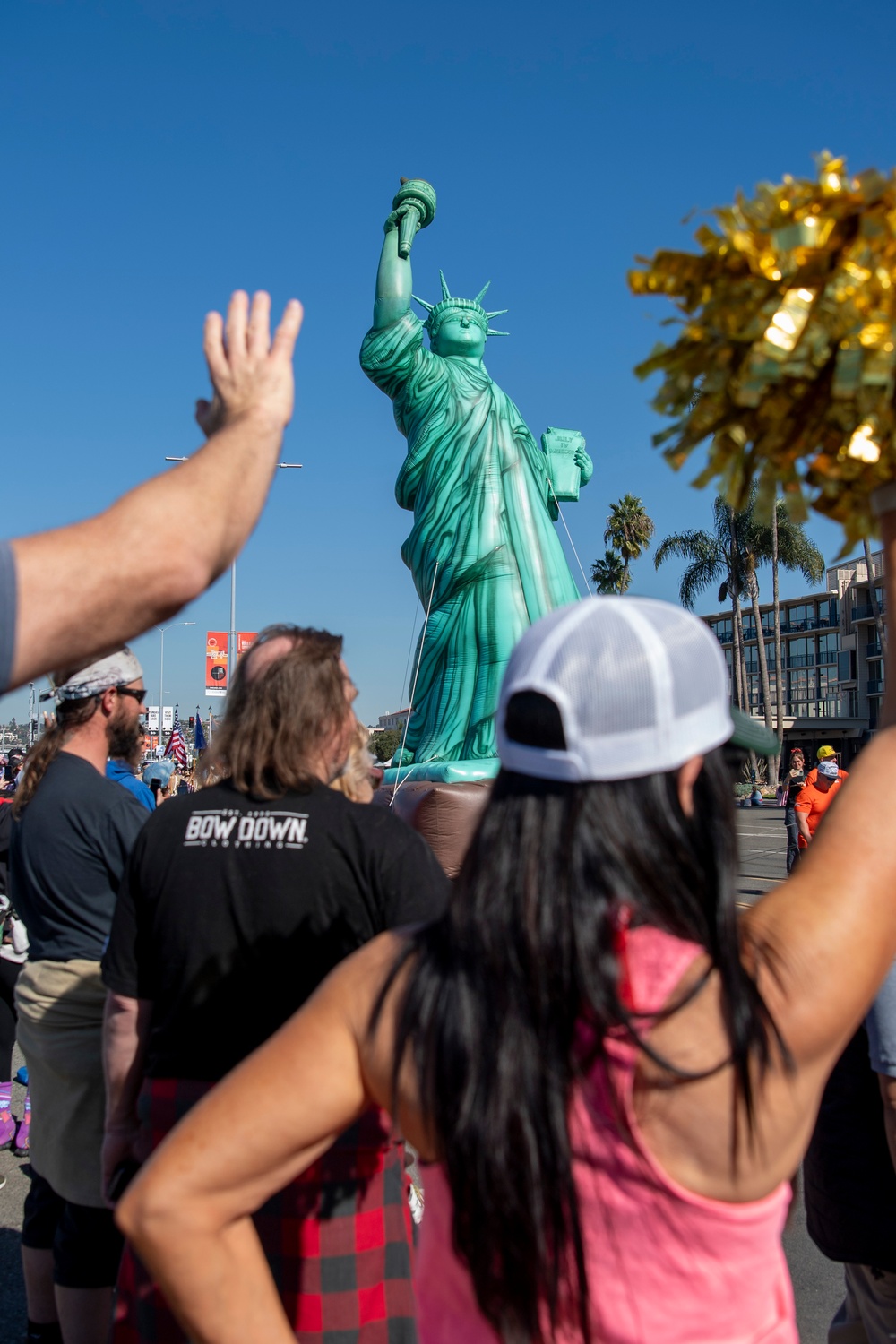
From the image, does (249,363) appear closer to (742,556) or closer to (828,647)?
(742,556)

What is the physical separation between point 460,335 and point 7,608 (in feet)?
34.7

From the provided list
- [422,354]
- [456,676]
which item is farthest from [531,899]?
[422,354]

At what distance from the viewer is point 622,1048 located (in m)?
1.02

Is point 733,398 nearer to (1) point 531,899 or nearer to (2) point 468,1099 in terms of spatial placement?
(1) point 531,899

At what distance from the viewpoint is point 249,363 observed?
4.71 feet

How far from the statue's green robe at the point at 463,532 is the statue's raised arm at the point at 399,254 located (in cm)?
17

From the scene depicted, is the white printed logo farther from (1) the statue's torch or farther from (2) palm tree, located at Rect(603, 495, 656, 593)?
(2) palm tree, located at Rect(603, 495, 656, 593)

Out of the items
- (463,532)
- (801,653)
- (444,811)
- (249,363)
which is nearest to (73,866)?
(249,363)

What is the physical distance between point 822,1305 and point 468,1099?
2.81m

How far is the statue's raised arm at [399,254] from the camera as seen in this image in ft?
34.6

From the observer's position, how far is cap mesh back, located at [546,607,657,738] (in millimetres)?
1052

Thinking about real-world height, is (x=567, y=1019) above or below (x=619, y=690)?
below

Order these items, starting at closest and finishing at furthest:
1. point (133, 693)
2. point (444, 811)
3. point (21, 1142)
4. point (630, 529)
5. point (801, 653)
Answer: point (133, 693)
point (21, 1142)
point (444, 811)
point (630, 529)
point (801, 653)

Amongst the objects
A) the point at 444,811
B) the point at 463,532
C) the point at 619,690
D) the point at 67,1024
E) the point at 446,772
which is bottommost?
the point at 67,1024
